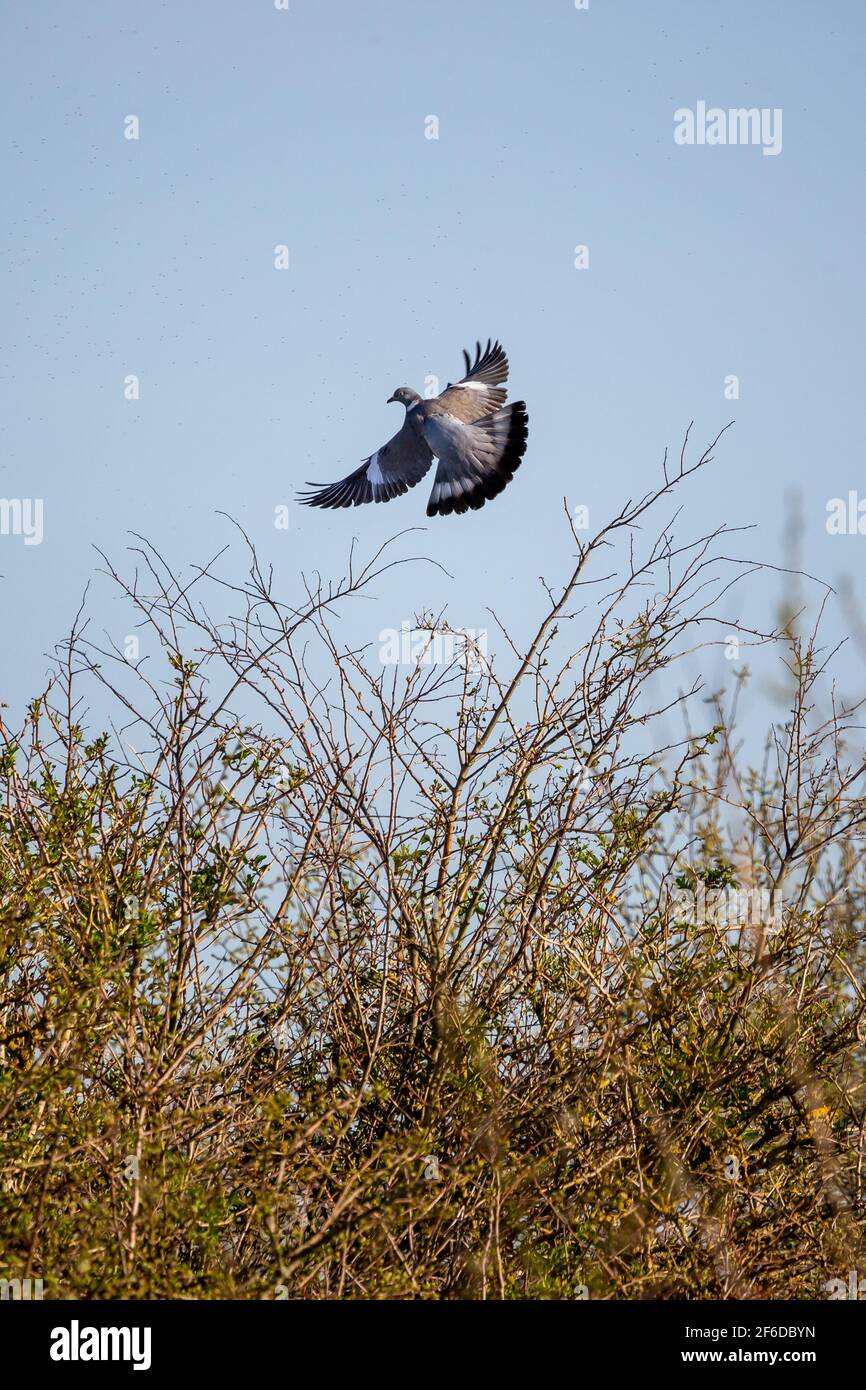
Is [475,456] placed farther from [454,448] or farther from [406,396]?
[406,396]

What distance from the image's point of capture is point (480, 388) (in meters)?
8.84

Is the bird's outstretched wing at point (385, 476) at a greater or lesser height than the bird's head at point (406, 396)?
lesser

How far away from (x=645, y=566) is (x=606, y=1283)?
242 centimetres

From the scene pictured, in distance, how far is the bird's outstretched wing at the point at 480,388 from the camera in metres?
8.58

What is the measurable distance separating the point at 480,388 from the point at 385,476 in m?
0.82

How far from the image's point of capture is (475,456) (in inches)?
320

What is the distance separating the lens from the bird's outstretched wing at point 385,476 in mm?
8727

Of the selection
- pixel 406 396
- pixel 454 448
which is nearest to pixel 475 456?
pixel 454 448

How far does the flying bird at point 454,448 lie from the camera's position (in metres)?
8.07

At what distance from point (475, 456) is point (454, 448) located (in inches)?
6.0

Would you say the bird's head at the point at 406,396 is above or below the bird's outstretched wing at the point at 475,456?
above

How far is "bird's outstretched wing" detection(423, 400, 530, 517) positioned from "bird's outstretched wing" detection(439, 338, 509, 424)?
201 millimetres

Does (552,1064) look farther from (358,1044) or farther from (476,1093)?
(358,1044)
